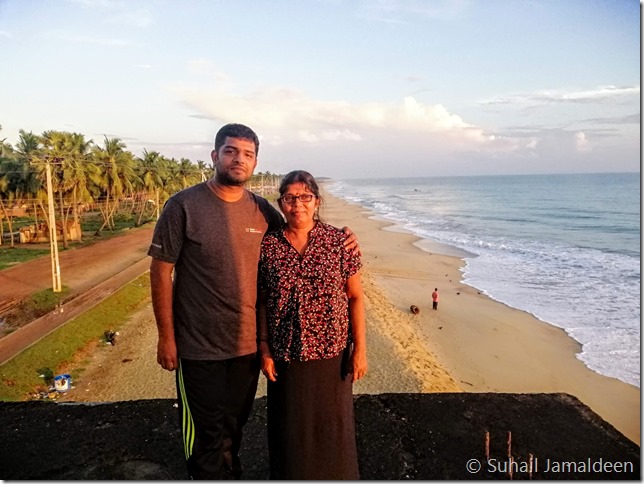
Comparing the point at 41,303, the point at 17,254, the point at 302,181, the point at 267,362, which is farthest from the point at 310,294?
the point at 17,254

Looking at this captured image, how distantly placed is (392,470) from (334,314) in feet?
3.37

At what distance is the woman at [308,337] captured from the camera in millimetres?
2098

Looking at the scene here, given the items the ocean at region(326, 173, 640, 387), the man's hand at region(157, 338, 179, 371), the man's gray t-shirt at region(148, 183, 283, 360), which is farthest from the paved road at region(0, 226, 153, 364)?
the ocean at region(326, 173, 640, 387)

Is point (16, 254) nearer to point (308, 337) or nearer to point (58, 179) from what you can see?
point (58, 179)

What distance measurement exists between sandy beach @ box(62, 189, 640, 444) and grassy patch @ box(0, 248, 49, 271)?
29.3 feet

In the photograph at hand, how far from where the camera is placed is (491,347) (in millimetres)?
11164

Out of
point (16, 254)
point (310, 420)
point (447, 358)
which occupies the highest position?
point (310, 420)

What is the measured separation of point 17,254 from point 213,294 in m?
21.4

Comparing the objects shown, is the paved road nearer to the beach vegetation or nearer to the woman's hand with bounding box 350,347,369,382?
the beach vegetation

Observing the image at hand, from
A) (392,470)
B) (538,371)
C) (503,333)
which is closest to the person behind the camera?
(392,470)

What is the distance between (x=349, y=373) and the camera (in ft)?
7.27

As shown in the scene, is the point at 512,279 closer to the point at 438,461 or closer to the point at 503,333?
the point at 503,333

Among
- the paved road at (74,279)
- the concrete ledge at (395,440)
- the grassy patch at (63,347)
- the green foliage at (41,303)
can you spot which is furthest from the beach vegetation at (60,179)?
the concrete ledge at (395,440)

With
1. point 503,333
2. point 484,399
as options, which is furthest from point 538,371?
point 484,399
